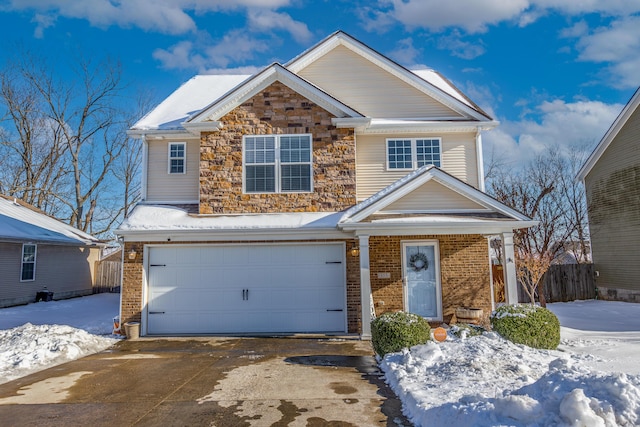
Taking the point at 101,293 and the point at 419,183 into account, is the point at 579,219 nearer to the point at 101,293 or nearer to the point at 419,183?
the point at 419,183

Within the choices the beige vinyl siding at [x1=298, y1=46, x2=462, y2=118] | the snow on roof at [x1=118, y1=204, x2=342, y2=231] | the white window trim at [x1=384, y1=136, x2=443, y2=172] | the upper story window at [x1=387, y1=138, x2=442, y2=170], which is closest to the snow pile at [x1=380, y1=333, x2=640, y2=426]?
the snow on roof at [x1=118, y1=204, x2=342, y2=231]

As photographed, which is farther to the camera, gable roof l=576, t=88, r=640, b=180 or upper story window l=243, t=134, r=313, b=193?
gable roof l=576, t=88, r=640, b=180

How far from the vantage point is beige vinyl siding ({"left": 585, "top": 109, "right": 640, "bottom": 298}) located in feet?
54.1

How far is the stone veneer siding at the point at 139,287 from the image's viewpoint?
439 inches

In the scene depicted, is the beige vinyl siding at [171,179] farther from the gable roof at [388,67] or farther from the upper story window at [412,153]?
the upper story window at [412,153]

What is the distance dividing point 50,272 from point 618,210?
24713 mm

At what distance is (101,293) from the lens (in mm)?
23672

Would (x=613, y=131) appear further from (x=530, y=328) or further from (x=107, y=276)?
(x=107, y=276)

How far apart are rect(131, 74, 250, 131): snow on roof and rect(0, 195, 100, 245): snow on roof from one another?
859 cm

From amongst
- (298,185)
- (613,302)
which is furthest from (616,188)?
(298,185)

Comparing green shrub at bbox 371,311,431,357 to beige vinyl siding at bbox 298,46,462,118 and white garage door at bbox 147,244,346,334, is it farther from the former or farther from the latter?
beige vinyl siding at bbox 298,46,462,118

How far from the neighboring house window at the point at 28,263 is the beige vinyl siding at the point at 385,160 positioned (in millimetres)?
15064

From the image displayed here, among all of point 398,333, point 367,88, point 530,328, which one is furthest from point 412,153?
point 398,333

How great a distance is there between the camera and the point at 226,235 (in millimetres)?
11203
